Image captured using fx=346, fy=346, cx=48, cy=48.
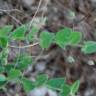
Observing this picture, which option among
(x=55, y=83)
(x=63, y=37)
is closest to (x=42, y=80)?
(x=55, y=83)

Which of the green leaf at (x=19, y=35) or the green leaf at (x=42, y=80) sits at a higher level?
the green leaf at (x=19, y=35)

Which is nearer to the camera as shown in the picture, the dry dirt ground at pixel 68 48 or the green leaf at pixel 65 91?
the green leaf at pixel 65 91

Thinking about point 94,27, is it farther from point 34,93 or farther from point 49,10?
point 34,93

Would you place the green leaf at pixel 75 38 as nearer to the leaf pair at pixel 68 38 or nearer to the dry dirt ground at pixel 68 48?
the leaf pair at pixel 68 38

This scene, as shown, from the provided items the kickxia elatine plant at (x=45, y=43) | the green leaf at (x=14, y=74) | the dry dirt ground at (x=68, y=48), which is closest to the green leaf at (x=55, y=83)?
the kickxia elatine plant at (x=45, y=43)

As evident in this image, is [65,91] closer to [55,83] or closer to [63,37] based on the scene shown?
[55,83]

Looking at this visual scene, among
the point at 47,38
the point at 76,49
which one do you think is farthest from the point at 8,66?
the point at 76,49

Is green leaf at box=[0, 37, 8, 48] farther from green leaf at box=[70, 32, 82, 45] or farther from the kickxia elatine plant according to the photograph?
green leaf at box=[70, 32, 82, 45]

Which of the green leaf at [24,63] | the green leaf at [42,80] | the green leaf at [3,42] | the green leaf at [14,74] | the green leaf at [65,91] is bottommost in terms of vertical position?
the green leaf at [65,91]

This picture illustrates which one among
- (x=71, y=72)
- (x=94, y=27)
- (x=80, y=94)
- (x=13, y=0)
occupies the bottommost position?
(x=80, y=94)
